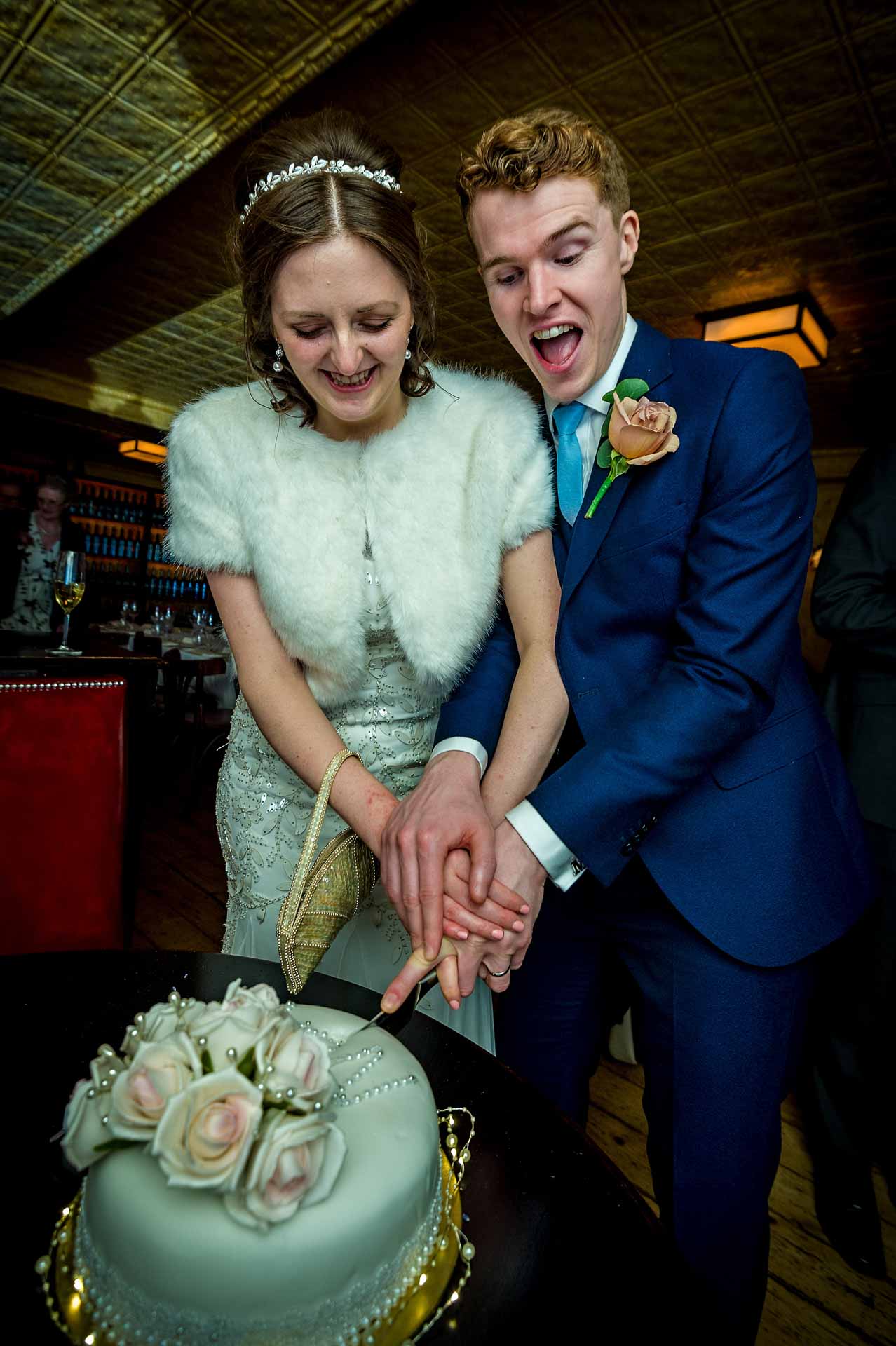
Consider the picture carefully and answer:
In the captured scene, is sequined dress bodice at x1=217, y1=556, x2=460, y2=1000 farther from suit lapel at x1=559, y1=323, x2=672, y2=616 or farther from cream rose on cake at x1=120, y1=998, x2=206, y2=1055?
cream rose on cake at x1=120, y1=998, x2=206, y2=1055

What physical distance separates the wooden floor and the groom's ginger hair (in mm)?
1338

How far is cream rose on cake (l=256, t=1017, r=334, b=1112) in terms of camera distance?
485 millimetres

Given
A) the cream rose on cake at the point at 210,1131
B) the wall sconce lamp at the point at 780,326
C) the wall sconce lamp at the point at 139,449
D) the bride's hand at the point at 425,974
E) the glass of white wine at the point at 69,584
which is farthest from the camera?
the wall sconce lamp at the point at 139,449

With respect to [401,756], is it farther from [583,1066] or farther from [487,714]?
[583,1066]

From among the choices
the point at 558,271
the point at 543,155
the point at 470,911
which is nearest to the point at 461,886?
the point at 470,911

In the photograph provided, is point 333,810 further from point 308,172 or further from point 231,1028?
point 308,172

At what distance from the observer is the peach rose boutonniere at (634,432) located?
109 centimetres

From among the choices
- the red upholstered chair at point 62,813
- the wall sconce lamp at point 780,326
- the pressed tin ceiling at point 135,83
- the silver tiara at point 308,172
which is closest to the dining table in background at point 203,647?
the pressed tin ceiling at point 135,83

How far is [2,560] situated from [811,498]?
4.74 m

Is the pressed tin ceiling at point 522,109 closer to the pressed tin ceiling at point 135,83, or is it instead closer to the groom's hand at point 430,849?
the pressed tin ceiling at point 135,83

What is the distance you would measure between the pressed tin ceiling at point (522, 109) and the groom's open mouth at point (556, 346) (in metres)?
1.00

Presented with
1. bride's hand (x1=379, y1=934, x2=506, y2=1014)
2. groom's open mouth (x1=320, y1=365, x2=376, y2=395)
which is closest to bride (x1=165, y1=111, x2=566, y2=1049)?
groom's open mouth (x1=320, y1=365, x2=376, y2=395)

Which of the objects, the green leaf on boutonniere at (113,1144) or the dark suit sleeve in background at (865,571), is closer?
the green leaf on boutonniere at (113,1144)

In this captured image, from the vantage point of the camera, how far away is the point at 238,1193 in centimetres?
47
